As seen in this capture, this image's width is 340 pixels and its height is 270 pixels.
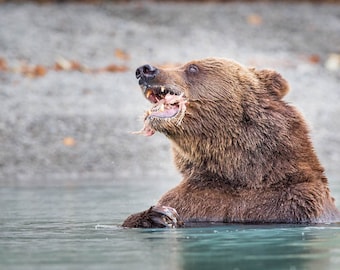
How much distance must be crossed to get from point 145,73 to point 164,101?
0.26 m

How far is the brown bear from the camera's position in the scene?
7684 mm

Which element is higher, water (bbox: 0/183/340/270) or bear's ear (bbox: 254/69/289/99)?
bear's ear (bbox: 254/69/289/99)

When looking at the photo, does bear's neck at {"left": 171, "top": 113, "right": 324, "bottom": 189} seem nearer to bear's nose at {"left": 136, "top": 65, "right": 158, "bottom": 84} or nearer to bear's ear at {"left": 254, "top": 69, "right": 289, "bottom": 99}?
bear's ear at {"left": 254, "top": 69, "right": 289, "bottom": 99}

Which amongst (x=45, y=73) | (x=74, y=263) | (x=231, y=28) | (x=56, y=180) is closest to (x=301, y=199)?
(x=74, y=263)

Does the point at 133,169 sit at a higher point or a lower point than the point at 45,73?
lower

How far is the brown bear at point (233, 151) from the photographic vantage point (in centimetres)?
768

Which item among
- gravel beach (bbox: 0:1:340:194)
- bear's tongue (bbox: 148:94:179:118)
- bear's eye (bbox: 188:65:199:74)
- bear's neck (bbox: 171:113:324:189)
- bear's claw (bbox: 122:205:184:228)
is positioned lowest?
bear's claw (bbox: 122:205:184:228)

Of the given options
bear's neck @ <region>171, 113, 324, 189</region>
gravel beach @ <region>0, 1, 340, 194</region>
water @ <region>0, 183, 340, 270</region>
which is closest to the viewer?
water @ <region>0, 183, 340, 270</region>

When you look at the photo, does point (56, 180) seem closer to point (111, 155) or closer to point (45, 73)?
point (111, 155)

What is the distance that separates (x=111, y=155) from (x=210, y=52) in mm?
4725

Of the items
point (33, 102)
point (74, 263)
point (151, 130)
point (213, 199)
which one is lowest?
point (74, 263)

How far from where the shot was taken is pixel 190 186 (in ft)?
26.1

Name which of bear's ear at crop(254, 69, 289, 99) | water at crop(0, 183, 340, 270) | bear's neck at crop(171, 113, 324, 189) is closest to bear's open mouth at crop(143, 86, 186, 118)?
bear's neck at crop(171, 113, 324, 189)

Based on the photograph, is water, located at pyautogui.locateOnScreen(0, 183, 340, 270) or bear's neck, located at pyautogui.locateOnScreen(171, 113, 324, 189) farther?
bear's neck, located at pyautogui.locateOnScreen(171, 113, 324, 189)
